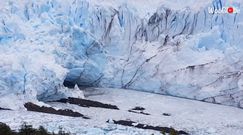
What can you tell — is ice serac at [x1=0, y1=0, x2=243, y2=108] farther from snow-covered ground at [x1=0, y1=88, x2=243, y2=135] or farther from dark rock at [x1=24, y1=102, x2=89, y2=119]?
dark rock at [x1=24, y1=102, x2=89, y2=119]

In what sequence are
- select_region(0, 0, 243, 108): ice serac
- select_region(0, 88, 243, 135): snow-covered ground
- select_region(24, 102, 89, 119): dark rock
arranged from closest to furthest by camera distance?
select_region(0, 88, 243, 135): snow-covered ground
select_region(24, 102, 89, 119): dark rock
select_region(0, 0, 243, 108): ice serac

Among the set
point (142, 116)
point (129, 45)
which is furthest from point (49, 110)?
point (129, 45)

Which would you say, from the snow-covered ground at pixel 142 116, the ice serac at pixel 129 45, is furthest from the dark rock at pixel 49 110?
the ice serac at pixel 129 45

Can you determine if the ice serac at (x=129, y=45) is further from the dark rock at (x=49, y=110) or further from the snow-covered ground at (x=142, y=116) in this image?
the dark rock at (x=49, y=110)

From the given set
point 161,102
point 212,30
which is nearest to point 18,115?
point 161,102

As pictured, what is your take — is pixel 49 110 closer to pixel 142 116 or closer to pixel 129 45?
pixel 142 116

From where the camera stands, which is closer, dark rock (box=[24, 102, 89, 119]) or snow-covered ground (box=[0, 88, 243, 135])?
snow-covered ground (box=[0, 88, 243, 135])

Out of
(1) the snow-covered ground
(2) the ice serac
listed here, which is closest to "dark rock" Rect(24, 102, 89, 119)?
(1) the snow-covered ground
